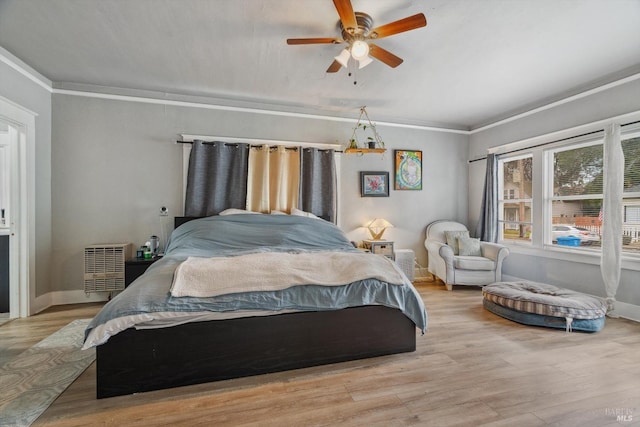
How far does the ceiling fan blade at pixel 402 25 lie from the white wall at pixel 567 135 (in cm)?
284

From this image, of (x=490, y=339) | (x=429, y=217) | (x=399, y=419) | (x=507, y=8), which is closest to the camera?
(x=399, y=419)

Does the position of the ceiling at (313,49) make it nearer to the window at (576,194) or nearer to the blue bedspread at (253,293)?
the window at (576,194)

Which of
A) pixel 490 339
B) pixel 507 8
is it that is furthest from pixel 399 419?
pixel 507 8

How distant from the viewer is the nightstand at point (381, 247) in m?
4.13

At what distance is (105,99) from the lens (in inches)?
136

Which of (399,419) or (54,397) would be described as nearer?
(399,419)

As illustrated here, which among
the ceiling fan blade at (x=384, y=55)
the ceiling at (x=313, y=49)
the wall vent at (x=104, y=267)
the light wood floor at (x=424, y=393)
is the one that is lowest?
the light wood floor at (x=424, y=393)

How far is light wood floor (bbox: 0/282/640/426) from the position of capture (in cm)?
152

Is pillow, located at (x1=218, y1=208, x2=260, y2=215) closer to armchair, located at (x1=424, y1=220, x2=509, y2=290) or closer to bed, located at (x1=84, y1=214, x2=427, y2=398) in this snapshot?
bed, located at (x1=84, y1=214, x2=427, y2=398)

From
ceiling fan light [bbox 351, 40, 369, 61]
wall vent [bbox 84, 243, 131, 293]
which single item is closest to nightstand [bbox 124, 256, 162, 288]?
wall vent [bbox 84, 243, 131, 293]

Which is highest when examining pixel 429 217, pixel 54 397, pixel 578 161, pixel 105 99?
pixel 105 99

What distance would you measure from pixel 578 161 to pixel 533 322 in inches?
89.4

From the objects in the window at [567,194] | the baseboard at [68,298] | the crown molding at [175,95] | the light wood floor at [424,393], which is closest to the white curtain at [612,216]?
the window at [567,194]

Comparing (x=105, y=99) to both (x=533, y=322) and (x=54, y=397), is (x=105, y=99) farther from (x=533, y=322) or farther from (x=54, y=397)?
(x=533, y=322)
